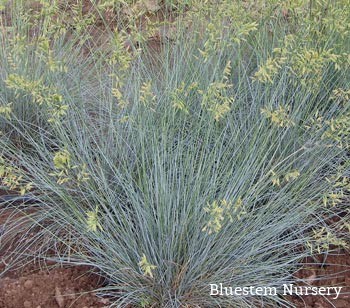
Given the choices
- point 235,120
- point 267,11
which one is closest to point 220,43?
point 235,120

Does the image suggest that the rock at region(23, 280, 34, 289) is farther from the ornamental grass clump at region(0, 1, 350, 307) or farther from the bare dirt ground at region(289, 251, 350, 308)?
the bare dirt ground at region(289, 251, 350, 308)

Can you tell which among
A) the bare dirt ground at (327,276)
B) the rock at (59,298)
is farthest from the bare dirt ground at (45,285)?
the bare dirt ground at (327,276)

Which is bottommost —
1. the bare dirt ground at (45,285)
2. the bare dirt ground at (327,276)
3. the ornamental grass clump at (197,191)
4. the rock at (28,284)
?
the bare dirt ground at (327,276)

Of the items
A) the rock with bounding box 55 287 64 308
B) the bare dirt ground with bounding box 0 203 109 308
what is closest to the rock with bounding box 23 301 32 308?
the bare dirt ground with bounding box 0 203 109 308

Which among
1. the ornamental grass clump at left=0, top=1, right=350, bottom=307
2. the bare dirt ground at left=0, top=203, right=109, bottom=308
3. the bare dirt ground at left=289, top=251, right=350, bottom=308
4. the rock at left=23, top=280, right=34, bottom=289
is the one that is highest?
the ornamental grass clump at left=0, top=1, right=350, bottom=307

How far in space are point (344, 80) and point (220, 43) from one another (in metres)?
0.81

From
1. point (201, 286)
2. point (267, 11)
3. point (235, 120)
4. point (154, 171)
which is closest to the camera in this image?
point (201, 286)

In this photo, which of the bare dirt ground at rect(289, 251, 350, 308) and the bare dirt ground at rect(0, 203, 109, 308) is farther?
the bare dirt ground at rect(289, 251, 350, 308)

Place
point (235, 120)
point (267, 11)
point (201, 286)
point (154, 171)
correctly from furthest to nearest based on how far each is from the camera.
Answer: point (267, 11) < point (235, 120) < point (154, 171) < point (201, 286)

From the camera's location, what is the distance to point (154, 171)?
2.34 m

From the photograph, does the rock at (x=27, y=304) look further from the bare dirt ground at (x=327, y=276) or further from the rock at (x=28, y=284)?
the bare dirt ground at (x=327, y=276)

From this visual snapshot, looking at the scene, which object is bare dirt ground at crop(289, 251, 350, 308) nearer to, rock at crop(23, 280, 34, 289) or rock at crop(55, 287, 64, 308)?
rock at crop(55, 287, 64, 308)

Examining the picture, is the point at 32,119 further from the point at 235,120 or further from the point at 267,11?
the point at 267,11

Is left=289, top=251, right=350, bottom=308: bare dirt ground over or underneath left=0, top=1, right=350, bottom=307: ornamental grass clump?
underneath
